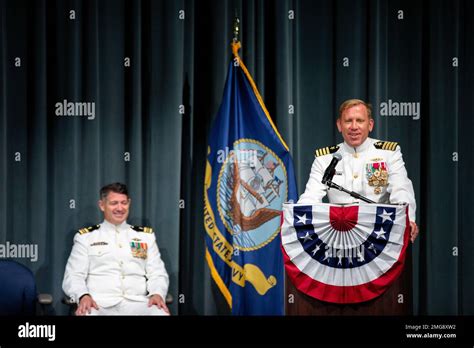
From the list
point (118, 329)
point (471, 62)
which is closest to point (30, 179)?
point (118, 329)

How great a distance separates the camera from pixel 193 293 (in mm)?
5648

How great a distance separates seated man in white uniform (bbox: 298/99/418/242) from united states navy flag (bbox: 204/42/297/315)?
0.55 metres

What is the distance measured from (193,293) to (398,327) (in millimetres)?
2136

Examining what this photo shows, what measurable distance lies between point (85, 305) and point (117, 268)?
16.3 inches

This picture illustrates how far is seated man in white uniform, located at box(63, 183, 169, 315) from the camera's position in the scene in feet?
15.6

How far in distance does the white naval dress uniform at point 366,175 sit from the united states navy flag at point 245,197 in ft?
1.79

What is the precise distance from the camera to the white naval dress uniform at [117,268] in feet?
15.7

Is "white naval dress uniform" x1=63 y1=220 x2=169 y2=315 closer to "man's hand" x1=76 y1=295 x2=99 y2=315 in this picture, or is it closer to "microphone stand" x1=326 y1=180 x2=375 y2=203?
"man's hand" x1=76 y1=295 x2=99 y2=315

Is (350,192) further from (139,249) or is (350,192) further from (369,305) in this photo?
(139,249)

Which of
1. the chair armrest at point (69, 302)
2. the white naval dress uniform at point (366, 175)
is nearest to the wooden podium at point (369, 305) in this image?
the white naval dress uniform at point (366, 175)

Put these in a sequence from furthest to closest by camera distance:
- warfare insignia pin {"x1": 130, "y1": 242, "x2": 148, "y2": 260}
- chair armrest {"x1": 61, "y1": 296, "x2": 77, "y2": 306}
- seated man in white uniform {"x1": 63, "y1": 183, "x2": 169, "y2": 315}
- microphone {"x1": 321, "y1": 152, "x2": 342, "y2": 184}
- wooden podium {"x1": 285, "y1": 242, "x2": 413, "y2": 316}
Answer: warfare insignia pin {"x1": 130, "y1": 242, "x2": 148, "y2": 260} < seated man in white uniform {"x1": 63, "y1": 183, "x2": 169, "y2": 315} < chair armrest {"x1": 61, "y1": 296, "x2": 77, "y2": 306} < microphone {"x1": 321, "y1": 152, "x2": 342, "y2": 184} < wooden podium {"x1": 285, "y1": 242, "x2": 413, "y2": 316}

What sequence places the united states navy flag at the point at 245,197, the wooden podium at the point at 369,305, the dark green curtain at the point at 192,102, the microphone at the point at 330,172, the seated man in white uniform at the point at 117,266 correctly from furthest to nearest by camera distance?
the dark green curtain at the point at 192,102
the united states navy flag at the point at 245,197
the seated man in white uniform at the point at 117,266
the microphone at the point at 330,172
the wooden podium at the point at 369,305

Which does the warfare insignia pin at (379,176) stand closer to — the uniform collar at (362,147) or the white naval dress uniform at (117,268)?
the uniform collar at (362,147)

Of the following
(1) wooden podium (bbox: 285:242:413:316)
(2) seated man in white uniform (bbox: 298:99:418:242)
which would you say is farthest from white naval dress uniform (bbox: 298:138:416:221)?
(1) wooden podium (bbox: 285:242:413:316)
